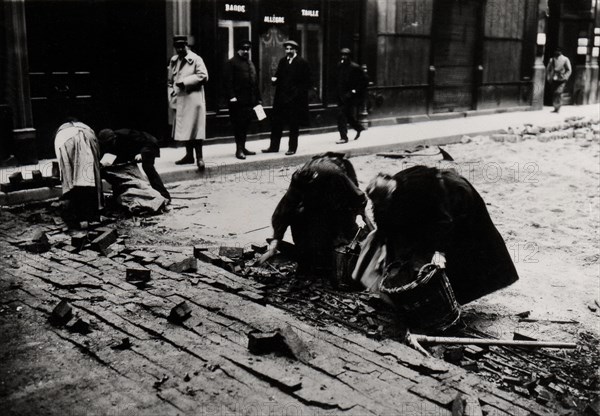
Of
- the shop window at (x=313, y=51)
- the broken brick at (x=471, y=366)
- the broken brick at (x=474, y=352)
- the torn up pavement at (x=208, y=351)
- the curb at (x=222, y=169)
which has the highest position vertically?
the shop window at (x=313, y=51)

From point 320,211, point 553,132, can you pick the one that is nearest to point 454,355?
point 320,211

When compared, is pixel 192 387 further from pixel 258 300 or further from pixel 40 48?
pixel 40 48

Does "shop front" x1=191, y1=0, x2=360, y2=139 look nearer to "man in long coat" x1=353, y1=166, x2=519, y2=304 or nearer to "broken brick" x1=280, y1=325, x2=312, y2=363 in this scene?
"man in long coat" x1=353, y1=166, x2=519, y2=304

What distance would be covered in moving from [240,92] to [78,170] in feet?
16.7

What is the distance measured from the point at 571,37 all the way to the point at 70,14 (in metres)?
20.2

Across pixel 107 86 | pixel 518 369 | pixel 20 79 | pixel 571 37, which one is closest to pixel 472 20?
pixel 571 37

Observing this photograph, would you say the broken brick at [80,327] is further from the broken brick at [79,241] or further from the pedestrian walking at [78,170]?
the pedestrian walking at [78,170]

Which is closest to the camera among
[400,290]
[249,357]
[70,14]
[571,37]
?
[249,357]

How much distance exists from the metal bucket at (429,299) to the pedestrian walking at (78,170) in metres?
4.39

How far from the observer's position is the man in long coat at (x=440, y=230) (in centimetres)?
518

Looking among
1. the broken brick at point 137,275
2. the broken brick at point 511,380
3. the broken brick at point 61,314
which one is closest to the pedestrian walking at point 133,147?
the broken brick at point 137,275

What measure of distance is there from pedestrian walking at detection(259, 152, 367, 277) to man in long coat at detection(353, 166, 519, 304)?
1.94ft

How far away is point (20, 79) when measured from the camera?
11.0m

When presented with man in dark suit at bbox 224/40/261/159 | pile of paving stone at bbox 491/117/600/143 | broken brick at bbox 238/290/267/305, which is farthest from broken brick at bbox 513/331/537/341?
pile of paving stone at bbox 491/117/600/143
